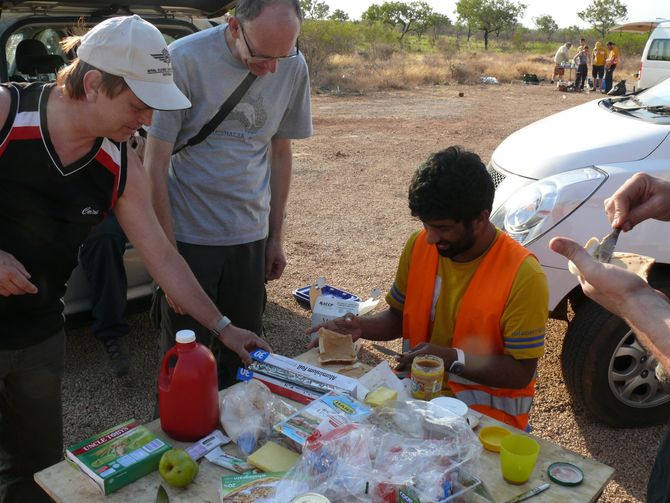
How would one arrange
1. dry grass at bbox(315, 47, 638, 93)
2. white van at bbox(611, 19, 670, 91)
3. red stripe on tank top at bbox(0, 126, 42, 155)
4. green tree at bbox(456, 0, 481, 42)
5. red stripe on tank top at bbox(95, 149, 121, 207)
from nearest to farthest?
red stripe on tank top at bbox(0, 126, 42, 155), red stripe on tank top at bbox(95, 149, 121, 207), white van at bbox(611, 19, 670, 91), dry grass at bbox(315, 47, 638, 93), green tree at bbox(456, 0, 481, 42)

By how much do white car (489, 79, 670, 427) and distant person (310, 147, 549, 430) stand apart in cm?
91

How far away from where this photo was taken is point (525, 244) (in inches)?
129

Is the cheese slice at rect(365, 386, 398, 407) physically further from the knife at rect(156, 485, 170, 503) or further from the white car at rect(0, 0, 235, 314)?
the white car at rect(0, 0, 235, 314)

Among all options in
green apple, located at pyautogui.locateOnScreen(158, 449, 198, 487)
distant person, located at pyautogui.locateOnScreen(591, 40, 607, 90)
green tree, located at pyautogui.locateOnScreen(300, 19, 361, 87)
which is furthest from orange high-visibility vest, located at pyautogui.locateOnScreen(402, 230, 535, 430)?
distant person, located at pyautogui.locateOnScreen(591, 40, 607, 90)

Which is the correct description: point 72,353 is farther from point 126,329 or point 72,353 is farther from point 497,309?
point 497,309

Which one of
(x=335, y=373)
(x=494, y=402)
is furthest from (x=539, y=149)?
(x=335, y=373)

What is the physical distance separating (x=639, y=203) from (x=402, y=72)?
2237cm

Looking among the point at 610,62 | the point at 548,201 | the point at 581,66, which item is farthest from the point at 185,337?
the point at 581,66

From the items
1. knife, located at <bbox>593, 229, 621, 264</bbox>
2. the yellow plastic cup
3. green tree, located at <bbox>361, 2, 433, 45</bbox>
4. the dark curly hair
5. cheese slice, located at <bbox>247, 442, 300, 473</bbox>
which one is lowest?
cheese slice, located at <bbox>247, 442, 300, 473</bbox>

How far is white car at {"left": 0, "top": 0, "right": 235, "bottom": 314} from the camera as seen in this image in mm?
3814

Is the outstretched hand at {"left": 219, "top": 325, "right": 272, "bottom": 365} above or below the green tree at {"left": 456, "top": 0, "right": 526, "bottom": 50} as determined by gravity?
below

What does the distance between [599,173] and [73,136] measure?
2529mm

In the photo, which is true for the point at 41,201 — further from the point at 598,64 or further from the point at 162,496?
the point at 598,64

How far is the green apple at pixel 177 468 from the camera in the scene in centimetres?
169
